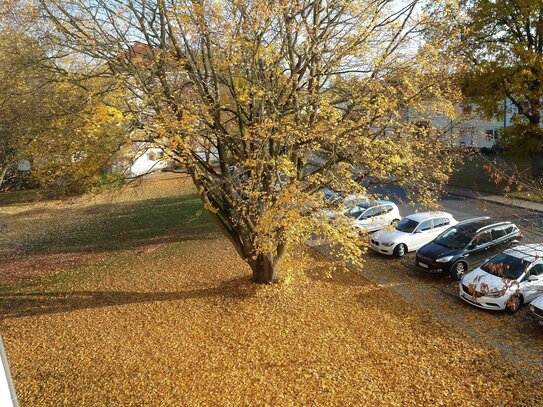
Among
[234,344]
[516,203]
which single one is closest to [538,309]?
[234,344]

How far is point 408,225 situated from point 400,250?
1239 mm

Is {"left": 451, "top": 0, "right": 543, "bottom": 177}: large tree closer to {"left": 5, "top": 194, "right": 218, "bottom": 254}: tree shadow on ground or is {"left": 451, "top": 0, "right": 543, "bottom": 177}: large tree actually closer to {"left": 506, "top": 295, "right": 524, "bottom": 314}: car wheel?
{"left": 506, "top": 295, "right": 524, "bottom": 314}: car wheel

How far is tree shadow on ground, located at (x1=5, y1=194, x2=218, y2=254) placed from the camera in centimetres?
1705

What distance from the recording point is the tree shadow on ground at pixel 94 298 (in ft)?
35.2

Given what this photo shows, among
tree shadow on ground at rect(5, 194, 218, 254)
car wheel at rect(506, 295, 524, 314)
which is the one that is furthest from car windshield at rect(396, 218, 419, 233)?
tree shadow on ground at rect(5, 194, 218, 254)

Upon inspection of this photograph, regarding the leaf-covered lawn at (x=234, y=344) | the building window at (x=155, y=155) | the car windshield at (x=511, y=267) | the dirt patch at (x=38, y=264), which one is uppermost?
the building window at (x=155, y=155)

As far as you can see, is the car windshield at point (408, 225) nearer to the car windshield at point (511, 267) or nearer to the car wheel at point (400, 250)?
the car wheel at point (400, 250)

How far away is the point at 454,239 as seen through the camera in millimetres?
12148

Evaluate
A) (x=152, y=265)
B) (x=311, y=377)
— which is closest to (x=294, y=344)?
(x=311, y=377)

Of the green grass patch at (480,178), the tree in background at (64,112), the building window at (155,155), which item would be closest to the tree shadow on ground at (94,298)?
the tree in background at (64,112)

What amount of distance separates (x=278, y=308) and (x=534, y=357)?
5.66 m

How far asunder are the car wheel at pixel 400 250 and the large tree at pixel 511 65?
9.93 meters

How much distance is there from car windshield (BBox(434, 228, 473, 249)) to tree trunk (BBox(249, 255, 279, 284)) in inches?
220

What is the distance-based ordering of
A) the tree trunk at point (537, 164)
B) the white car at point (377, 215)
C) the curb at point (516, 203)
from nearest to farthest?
the white car at point (377, 215)
the curb at point (516, 203)
the tree trunk at point (537, 164)
